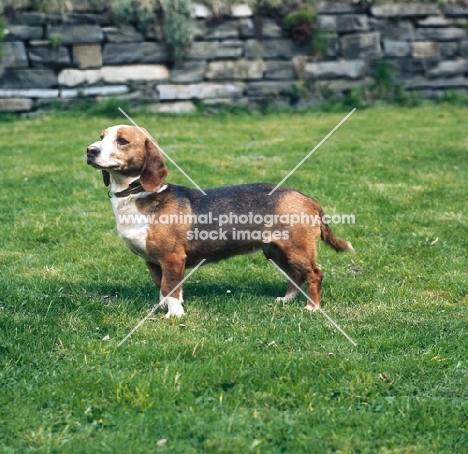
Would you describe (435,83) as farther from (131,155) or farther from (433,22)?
(131,155)

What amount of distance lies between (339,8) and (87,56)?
4788 mm

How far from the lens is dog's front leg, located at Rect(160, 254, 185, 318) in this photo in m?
5.13

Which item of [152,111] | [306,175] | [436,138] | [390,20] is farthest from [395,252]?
[390,20]

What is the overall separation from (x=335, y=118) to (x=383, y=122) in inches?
35.5

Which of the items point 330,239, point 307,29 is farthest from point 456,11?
point 330,239

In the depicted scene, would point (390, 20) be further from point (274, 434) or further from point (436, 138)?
point (274, 434)

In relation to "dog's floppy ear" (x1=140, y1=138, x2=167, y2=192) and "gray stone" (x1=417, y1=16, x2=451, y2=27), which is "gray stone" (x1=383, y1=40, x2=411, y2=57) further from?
"dog's floppy ear" (x1=140, y1=138, x2=167, y2=192)

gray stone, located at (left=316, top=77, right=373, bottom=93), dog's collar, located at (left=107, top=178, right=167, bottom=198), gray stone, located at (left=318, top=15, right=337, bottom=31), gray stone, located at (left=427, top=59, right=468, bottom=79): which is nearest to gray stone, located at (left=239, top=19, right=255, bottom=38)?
gray stone, located at (left=318, top=15, right=337, bottom=31)

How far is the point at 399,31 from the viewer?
1381 centimetres

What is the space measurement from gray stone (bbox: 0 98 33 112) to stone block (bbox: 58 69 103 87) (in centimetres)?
69

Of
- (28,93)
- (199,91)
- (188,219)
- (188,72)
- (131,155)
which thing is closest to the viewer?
(131,155)

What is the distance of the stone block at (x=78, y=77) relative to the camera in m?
12.7

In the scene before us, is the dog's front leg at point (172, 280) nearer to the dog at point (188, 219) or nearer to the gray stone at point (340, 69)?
the dog at point (188, 219)

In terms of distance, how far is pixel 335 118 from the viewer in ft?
42.0
